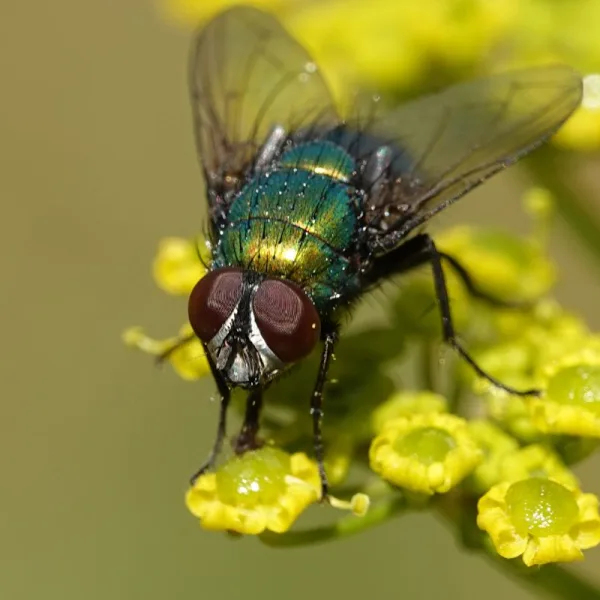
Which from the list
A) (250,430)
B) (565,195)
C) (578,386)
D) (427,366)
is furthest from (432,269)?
(565,195)

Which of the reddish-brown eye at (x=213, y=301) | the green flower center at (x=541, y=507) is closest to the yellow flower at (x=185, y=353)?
the reddish-brown eye at (x=213, y=301)

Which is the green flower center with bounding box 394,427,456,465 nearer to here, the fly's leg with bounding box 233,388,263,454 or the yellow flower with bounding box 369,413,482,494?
the yellow flower with bounding box 369,413,482,494

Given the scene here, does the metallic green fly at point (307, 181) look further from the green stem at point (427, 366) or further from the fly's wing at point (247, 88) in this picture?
the green stem at point (427, 366)

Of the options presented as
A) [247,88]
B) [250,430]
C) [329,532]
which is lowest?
[329,532]

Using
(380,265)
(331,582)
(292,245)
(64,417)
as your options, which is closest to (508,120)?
(380,265)

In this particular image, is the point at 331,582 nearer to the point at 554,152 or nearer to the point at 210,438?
the point at 210,438

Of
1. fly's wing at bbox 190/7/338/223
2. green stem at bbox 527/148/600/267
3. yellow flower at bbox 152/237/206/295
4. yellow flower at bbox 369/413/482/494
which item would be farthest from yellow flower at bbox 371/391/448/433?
green stem at bbox 527/148/600/267

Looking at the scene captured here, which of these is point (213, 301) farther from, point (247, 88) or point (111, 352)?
point (111, 352)
